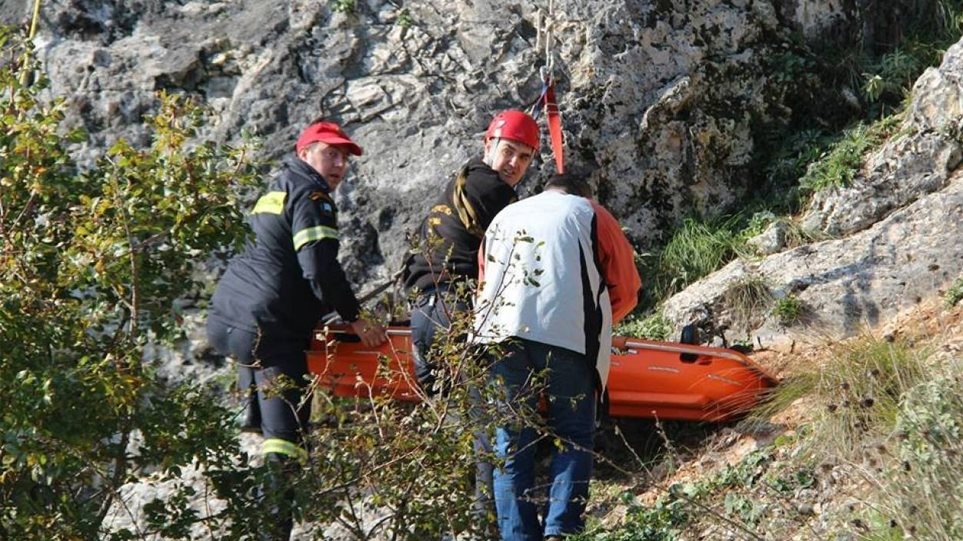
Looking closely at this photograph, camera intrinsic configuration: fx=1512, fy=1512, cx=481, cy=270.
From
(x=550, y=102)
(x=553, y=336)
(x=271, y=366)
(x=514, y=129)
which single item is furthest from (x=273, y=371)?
(x=550, y=102)

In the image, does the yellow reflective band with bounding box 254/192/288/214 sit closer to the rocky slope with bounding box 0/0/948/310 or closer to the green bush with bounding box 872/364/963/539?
the rocky slope with bounding box 0/0/948/310

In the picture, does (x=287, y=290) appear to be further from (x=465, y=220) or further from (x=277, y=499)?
(x=277, y=499)

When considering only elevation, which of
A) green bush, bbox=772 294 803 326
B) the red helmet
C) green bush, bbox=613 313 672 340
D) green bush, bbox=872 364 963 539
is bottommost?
green bush, bbox=613 313 672 340

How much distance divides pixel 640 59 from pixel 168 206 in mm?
4824

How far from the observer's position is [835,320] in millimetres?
7902

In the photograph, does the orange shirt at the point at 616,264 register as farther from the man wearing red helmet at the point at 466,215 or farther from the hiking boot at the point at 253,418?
the hiking boot at the point at 253,418

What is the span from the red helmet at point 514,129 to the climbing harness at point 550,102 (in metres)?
1.23

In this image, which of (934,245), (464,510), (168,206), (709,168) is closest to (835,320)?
(934,245)

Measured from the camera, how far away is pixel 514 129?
279 inches

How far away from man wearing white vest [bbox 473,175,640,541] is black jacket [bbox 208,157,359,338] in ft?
2.32

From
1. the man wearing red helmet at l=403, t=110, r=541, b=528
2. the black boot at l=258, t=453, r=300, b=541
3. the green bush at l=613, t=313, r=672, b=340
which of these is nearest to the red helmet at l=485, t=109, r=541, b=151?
the man wearing red helmet at l=403, t=110, r=541, b=528

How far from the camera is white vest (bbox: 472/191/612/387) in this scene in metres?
6.17

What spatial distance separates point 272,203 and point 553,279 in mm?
A: 1434

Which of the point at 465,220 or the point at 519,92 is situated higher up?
the point at 519,92
